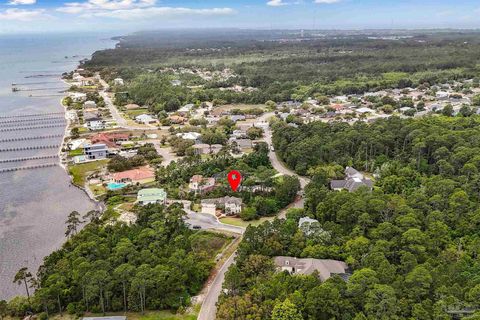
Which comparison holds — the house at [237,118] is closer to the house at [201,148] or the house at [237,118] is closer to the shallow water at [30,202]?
the house at [201,148]

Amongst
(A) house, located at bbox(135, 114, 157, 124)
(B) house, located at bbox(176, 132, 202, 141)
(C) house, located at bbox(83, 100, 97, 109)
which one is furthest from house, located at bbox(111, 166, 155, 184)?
(C) house, located at bbox(83, 100, 97, 109)

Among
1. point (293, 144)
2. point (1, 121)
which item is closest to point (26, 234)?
point (293, 144)

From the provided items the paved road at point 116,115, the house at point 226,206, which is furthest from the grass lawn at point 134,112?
the house at point 226,206

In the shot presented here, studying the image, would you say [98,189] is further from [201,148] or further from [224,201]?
[201,148]

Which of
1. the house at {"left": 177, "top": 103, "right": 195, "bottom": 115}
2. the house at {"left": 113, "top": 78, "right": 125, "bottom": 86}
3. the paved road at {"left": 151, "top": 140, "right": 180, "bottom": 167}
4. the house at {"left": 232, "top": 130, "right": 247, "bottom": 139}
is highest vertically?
the house at {"left": 113, "top": 78, "right": 125, "bottom": 86}

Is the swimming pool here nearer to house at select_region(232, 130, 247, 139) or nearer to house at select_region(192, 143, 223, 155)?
house at select_region(192, 143, 223, 155)
